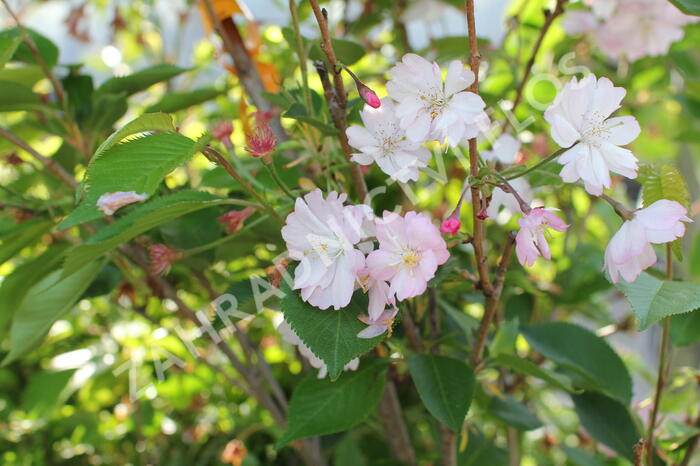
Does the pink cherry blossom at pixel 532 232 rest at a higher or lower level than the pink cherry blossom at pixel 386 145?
lower

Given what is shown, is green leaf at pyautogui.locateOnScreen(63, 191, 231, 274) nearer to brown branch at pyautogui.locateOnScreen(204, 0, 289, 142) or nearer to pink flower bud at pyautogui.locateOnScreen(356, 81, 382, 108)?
pink flower bud at pyautogui.locateOnScreen(356, 81, 382, 108)

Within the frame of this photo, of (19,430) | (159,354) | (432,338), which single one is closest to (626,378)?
(432,338)

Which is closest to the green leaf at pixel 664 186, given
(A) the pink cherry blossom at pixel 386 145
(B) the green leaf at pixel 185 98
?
(A) the pink cherry blossom at pixel 386 145

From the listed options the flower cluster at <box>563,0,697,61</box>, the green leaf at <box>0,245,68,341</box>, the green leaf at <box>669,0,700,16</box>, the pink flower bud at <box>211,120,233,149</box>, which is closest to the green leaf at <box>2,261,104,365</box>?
the green leaf at <box>0,245,68,341</box>

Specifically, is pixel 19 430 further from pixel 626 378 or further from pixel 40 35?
pixel 626 378

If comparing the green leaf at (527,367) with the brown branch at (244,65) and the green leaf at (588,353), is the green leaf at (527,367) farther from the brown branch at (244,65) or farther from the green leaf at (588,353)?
the brown branch at (244,65)

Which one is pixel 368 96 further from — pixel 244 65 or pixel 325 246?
pixel 244 65

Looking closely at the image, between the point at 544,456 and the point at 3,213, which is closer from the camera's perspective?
the point at 3,213

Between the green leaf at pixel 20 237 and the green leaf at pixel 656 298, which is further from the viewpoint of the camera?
the green leaf at pixel 20 237
